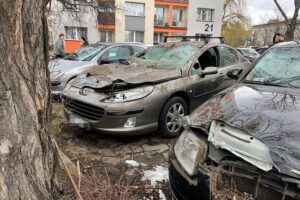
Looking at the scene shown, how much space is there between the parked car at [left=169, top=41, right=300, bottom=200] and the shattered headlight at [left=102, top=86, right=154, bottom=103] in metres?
1.42

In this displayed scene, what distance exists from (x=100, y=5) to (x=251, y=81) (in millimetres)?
12638

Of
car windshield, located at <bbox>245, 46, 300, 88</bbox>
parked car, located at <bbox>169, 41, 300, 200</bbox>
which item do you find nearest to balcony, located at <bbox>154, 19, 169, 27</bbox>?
car windshield, located at <bbox>245, 46, 300, 88</bbox>

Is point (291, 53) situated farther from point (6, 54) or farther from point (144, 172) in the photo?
point (6, 54)

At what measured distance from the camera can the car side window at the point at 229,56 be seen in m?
5.82

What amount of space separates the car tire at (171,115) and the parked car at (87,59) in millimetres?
2786

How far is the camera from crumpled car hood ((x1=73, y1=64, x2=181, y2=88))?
173 inches

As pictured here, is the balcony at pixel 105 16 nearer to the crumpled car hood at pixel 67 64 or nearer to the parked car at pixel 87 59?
the parked car at pixel 87 59

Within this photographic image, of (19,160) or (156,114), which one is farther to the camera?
(156,114)

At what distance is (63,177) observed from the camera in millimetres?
2695

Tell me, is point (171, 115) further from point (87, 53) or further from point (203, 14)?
point (203, 14)

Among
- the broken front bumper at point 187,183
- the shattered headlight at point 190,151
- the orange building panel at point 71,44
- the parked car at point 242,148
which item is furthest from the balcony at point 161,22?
the broken front bumper at point 187,183

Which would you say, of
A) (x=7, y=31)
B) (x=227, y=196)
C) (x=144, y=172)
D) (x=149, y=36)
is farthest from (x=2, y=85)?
(x=149, y=36)

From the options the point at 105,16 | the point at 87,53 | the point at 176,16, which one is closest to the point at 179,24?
the point at 176,16

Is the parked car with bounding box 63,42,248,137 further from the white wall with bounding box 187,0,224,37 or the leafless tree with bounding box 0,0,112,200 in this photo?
the white wall with bounding box 187,0,224,37
